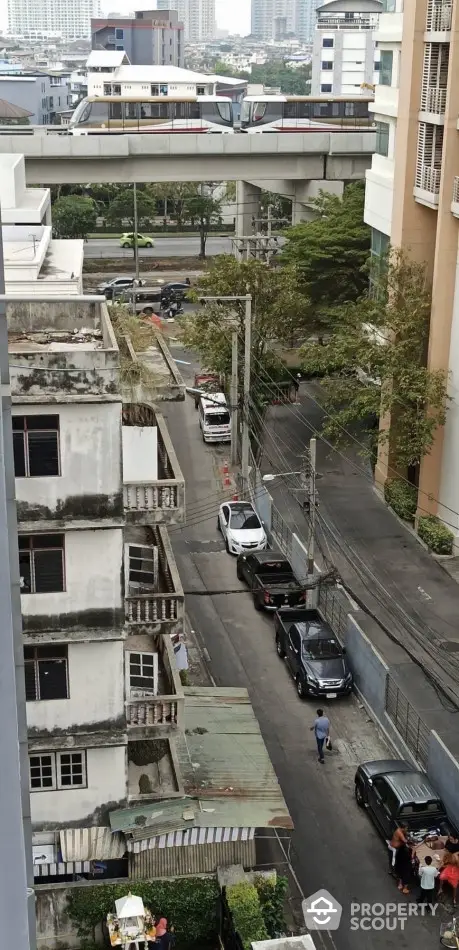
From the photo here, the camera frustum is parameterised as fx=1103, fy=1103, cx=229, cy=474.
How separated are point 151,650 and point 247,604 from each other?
34.7 ft

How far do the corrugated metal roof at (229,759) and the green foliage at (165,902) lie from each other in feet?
3.23

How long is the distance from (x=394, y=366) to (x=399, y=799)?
15.2 m

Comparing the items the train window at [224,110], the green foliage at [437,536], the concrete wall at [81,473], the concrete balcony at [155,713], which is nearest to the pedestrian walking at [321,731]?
the concrete balcony at [155,713]

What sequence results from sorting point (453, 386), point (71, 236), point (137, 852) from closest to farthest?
point (137, 852) → point (453, 386) → point (71, 236)

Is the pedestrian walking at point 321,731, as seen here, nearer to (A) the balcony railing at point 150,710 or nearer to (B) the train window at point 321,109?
(A) the balcony railing at point 150,710

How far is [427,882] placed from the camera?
16.8m

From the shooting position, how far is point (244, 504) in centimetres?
3244

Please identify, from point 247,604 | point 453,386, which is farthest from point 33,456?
point 453,386

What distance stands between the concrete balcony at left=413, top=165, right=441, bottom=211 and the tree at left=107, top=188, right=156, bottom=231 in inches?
1983

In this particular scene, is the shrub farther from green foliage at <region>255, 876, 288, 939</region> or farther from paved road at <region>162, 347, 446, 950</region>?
green foliage at <region>255, 876, 288, 939</region>

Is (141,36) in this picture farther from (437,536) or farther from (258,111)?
(437,536)

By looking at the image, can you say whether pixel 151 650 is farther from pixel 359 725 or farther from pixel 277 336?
pixel 277 336

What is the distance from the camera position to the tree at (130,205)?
79188 mm

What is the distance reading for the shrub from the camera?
32.6m
